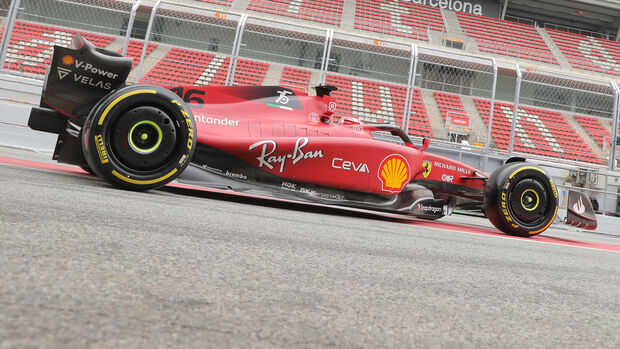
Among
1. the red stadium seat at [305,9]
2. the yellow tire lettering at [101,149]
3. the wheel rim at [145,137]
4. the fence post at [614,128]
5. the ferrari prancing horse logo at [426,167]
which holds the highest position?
the red stadium seat at [305,9]

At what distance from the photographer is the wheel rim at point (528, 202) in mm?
4238

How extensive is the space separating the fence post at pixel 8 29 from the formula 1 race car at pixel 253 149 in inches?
174

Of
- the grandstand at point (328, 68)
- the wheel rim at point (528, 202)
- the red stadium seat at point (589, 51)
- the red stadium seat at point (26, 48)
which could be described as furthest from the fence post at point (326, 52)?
the red stadium seat at point (589, 51)

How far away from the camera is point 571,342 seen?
3.14 feet

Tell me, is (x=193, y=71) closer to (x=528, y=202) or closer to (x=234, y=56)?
(x=234, y=56)

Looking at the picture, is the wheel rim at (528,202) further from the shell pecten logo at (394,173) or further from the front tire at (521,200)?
the shell pecten logo at (394,173)

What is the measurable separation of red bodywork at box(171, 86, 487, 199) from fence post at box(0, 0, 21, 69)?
15.6ft

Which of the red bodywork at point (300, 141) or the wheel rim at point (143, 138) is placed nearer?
the wheel rim at point (143, 138)

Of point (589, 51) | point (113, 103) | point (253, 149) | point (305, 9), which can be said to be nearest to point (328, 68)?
point (253, 149)

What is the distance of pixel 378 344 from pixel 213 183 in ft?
8.76

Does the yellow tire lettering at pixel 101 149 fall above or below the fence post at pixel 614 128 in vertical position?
below

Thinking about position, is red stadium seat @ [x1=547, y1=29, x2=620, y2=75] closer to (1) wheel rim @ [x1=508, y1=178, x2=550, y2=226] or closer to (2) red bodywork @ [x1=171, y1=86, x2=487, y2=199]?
(1) wheel rim @ [x1=508, y1=178, x2=550, y2=226]

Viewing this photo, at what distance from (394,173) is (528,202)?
1.48 metres

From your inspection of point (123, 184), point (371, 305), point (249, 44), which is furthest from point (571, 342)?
point (249, 44)
